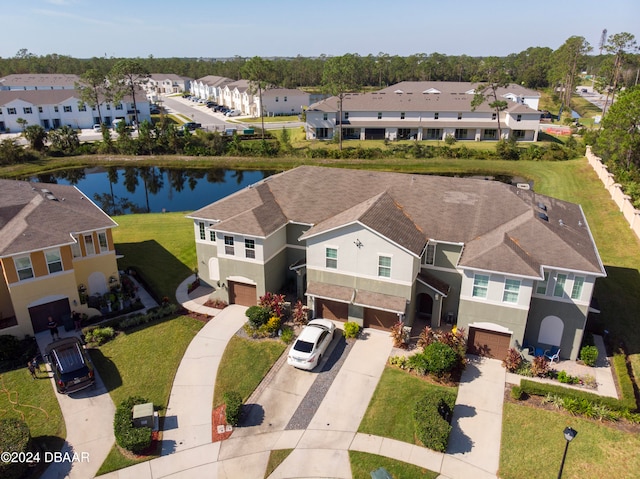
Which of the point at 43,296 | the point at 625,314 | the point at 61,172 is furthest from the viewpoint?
the point at 61,172

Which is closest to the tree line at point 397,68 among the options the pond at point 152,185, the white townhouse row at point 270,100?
the white townhouse row at point 270,100

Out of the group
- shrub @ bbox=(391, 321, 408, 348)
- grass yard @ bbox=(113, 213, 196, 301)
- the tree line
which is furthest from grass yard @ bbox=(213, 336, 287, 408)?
the tree line

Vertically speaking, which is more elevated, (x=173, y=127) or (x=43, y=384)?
(x=173, y=127)

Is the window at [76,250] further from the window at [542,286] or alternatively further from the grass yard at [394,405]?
the window at [542,286]

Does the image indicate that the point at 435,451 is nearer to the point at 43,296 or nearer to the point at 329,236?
the point at 329,236

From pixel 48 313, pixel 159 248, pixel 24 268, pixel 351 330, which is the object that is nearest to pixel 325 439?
pixel 351 330

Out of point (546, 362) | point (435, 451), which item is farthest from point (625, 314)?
point (435, 451)
